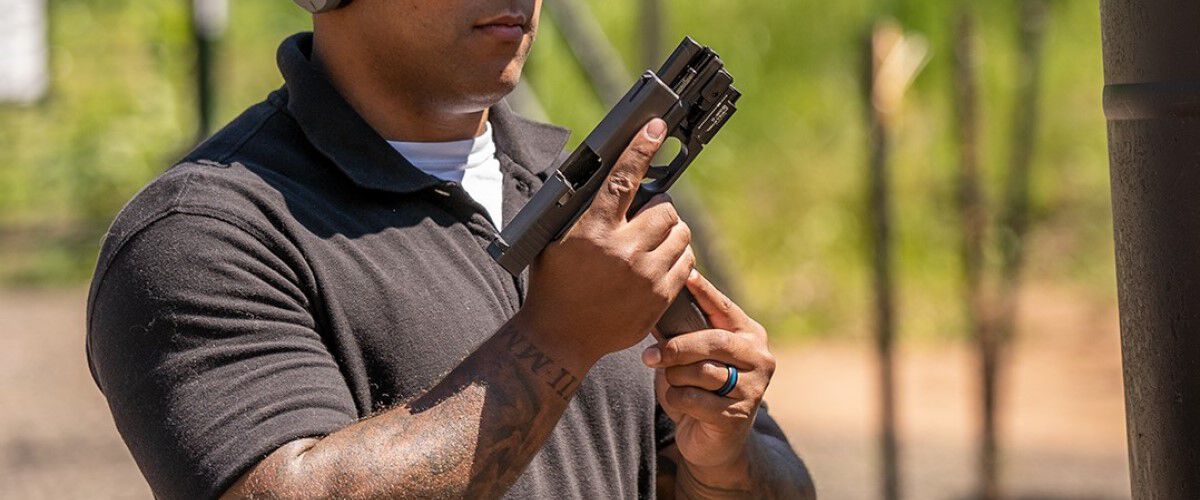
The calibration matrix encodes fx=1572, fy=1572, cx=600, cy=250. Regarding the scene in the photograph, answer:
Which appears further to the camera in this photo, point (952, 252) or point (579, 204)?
point (952, 252)

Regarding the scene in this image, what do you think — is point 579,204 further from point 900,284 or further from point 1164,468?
point 900,284

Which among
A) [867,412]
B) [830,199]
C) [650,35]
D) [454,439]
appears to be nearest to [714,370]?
[454,439]

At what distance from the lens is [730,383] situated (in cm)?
192

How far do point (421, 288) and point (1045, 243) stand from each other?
28.5 feet

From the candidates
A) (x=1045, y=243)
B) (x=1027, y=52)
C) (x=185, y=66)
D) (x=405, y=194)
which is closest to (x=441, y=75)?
(x=405, y=194)

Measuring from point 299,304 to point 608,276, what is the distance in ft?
1.17

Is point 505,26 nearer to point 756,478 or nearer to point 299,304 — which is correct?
point 299,304

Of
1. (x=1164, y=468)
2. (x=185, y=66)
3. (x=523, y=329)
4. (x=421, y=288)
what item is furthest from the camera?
(x=185, y=66)

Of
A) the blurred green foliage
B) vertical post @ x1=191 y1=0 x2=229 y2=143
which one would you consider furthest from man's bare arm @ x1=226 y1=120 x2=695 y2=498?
the blurred green foliage

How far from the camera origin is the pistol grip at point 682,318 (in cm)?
190

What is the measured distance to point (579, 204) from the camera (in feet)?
5.72

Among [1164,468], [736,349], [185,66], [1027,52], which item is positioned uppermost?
[185,66]

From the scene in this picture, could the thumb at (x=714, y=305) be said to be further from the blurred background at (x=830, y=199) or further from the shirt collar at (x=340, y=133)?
the blurred background at (x=830, y=199)

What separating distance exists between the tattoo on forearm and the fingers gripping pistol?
0.24 ft
